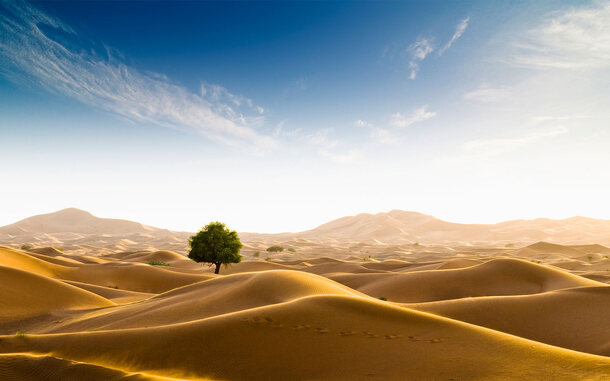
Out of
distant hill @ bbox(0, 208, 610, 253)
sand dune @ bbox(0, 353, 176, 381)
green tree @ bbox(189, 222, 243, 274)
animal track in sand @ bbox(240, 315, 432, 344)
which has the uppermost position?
distant hill @ bbox(0, 208, 610, 253)

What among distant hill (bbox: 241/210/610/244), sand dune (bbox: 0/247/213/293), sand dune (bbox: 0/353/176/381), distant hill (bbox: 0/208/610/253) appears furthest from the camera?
distant hill (bbox: 241/210/610/244)

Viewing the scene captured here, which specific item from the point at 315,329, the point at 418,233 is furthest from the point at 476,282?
the point at 418,233

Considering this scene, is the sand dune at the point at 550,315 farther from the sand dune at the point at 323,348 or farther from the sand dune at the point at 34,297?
the sand dune at the point at 34,297

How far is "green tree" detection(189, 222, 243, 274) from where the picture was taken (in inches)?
1418

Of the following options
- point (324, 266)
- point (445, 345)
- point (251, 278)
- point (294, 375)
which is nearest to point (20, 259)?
point (251, 278)

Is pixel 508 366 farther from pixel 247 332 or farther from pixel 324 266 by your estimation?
pixel 324 266

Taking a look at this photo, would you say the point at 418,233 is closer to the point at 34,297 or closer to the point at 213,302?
the point at 213,302

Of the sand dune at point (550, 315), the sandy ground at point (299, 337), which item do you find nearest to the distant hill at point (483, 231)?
the sand dune at point (550, 315)

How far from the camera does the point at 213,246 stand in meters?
36.0

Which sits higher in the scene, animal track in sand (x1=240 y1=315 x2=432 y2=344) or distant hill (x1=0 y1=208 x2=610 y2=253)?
distant hill (x1=0 y1=208 x2=610 y2=253)

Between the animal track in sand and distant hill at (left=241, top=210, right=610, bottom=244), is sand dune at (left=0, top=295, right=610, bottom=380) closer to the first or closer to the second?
the animal track in sand

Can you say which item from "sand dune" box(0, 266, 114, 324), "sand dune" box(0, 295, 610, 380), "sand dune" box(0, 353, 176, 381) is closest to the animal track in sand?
"sand dune" box(0, 295, 610, 380)

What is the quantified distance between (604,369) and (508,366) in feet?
6.13

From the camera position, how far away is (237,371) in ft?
27.6
